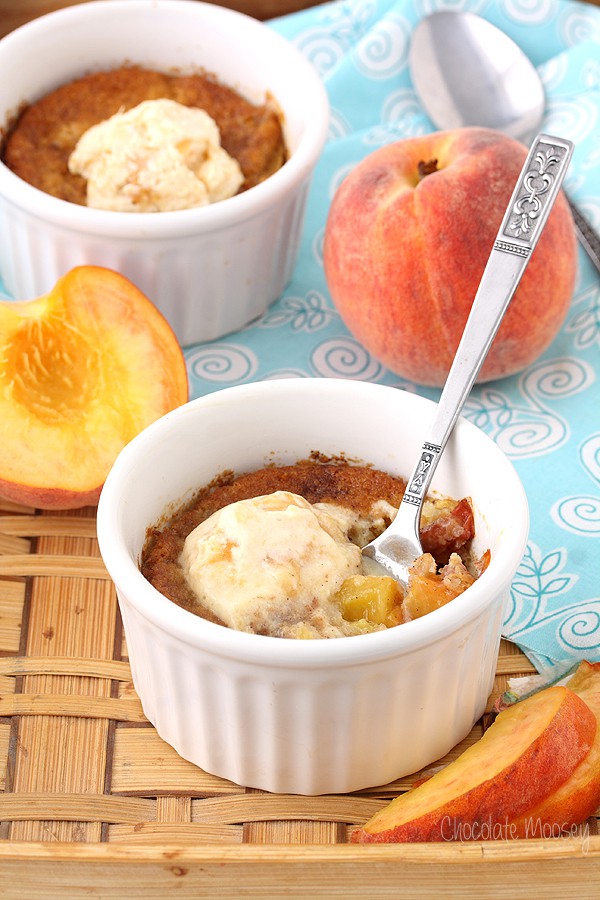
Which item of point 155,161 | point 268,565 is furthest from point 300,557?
point 155,161

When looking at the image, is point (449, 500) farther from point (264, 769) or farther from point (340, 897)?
point (340, 897)

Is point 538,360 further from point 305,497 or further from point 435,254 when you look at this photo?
point 305,497

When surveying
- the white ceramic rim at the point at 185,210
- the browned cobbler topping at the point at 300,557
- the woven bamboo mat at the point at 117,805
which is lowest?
the woven bamboo mat at the point at 117,805

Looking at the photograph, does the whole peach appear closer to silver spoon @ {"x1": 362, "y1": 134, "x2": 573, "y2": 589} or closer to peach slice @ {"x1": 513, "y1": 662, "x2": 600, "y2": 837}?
silver spoon @ {"x1": 362, "y1": 134, "x2": 573, "y2": 589}

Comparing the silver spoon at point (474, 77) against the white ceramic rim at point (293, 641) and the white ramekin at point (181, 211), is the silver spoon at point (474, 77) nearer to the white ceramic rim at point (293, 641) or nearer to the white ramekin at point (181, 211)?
the white ramekin at point (181, 211)

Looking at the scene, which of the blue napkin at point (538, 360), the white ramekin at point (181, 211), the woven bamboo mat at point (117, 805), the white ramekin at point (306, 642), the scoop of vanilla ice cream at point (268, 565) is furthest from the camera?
the white ramekin at point (181, 211)

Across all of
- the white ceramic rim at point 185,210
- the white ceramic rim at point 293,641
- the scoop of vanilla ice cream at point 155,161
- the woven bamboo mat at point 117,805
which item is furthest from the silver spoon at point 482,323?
the scoop of vanilla ice cream at point 155,161

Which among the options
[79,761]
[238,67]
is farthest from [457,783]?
[238,67]
